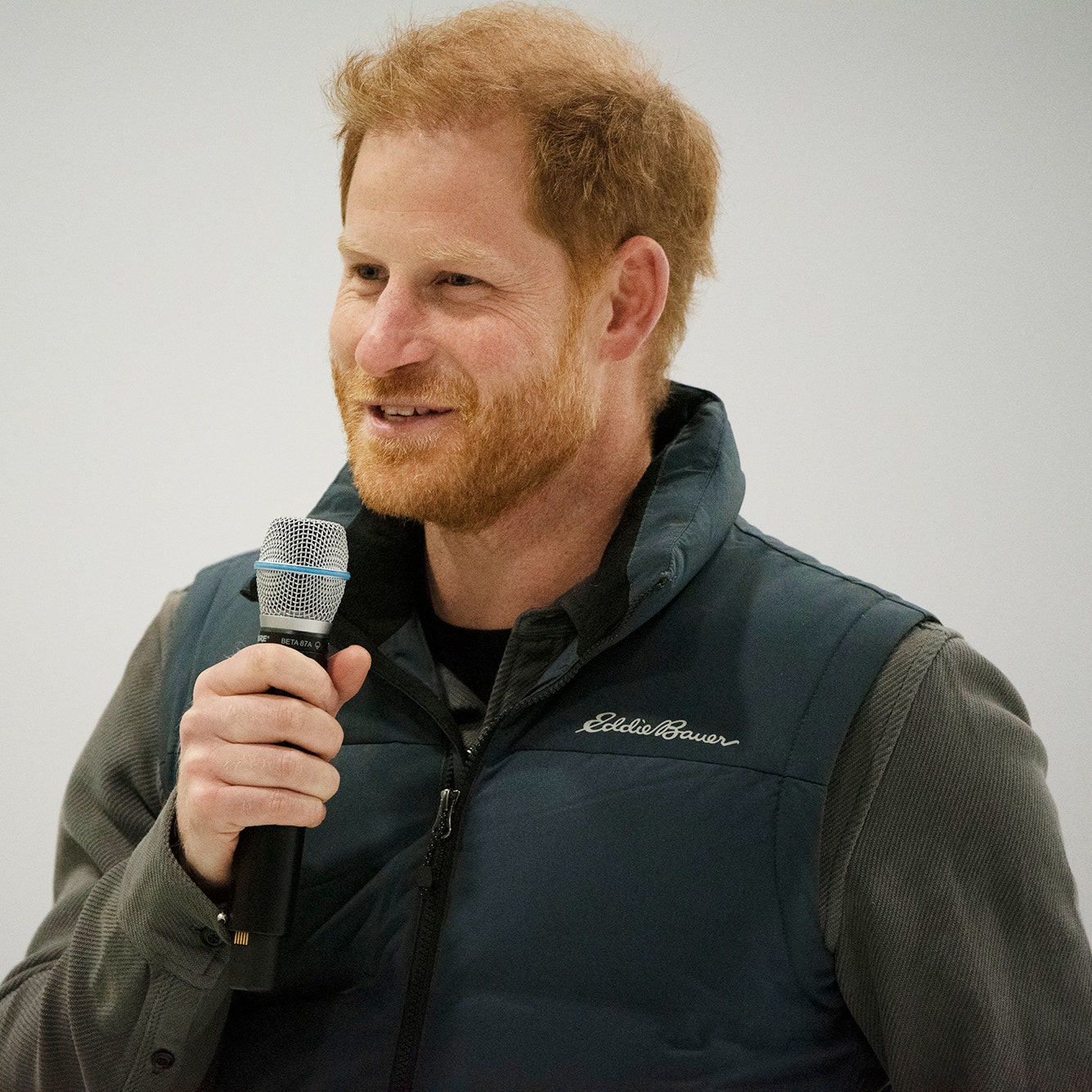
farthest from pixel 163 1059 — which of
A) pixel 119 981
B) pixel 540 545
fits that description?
pixel 540 545

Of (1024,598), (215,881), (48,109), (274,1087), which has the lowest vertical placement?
(274,1087)

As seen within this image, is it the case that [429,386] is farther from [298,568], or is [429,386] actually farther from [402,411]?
[298,568]

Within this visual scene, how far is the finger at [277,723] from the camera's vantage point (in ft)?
3.34

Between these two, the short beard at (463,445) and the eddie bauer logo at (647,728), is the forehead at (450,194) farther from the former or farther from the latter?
the eddie bauer logo at (647,728)

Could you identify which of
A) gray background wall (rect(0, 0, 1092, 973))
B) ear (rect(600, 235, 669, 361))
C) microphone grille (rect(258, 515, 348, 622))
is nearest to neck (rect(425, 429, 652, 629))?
ear (rect(600, 235, 669, 361))

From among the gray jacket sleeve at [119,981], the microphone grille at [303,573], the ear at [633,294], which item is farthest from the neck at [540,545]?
the gray jacket sleeve at [119,981]

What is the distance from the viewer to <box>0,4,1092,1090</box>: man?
1.13m

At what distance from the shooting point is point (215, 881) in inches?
45.1

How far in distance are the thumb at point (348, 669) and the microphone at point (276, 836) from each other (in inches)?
0.4

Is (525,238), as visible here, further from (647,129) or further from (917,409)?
(917,409)

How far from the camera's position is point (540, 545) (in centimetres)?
142

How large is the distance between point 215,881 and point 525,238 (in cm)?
75

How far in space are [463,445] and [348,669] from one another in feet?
1.11

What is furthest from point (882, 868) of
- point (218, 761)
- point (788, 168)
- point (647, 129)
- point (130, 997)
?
point (788, 168)
